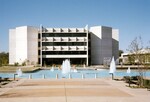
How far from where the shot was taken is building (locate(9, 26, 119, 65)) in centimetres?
8275

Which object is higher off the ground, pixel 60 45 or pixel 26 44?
pixel 26 44

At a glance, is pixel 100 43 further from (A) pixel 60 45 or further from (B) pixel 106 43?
(A) pixel 60 45

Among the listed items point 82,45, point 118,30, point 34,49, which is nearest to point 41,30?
point 34,49

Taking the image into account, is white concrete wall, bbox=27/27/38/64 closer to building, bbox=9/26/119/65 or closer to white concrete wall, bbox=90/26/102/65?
building, bbox=9/26/119/65

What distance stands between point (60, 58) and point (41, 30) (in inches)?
428

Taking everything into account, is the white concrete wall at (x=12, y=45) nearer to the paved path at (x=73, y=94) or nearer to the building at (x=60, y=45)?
the building at (x=60, y=45)

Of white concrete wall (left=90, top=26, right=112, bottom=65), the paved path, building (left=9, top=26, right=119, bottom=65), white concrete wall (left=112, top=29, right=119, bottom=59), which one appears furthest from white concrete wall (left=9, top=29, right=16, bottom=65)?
the paved path

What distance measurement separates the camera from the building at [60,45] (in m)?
82.8

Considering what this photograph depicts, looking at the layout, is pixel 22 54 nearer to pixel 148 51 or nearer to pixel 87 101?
pixel 148 51

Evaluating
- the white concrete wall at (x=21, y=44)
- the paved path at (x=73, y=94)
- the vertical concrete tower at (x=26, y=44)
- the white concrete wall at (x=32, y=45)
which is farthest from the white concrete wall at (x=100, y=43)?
the paved path at (x=73, y=94)

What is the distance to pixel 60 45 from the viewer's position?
273 feet

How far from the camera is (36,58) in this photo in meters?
85.3

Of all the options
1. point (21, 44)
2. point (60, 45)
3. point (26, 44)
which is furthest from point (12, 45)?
point (60, 45)

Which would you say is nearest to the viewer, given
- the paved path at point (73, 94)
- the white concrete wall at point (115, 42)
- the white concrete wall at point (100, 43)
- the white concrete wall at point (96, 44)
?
the paved path at point (73, 94)
